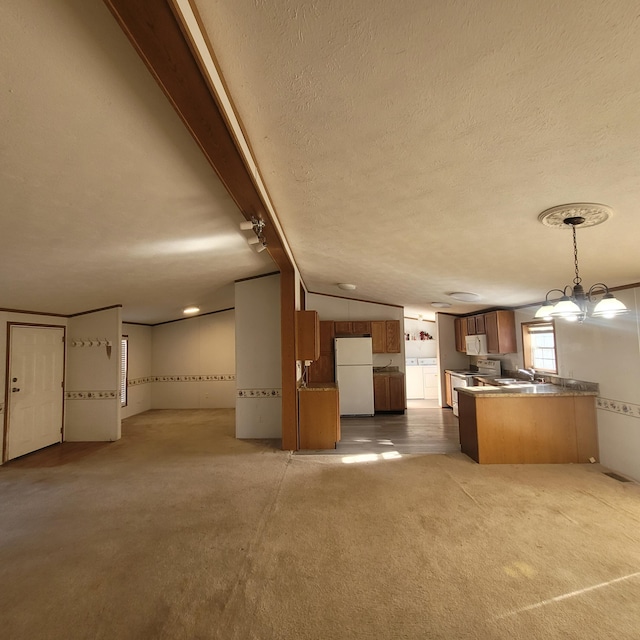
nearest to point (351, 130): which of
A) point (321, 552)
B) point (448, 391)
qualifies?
point (321, 552)

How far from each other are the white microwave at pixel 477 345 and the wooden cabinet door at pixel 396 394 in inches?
57.5

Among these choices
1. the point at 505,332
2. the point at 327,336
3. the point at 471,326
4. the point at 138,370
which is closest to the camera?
the point at 505,332

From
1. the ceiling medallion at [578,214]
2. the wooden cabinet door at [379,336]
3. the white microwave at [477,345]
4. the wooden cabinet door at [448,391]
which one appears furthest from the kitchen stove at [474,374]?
the ceiling medallion at [578,214]

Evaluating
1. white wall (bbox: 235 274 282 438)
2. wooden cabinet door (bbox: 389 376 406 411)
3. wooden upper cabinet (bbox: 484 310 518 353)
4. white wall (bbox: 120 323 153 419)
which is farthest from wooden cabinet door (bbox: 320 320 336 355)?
white wall (bbox: 120 323 153 419)

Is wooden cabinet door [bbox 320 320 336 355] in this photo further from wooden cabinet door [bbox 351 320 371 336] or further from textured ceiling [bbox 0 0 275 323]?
textured ceiling [bbox 0 0 275 323]

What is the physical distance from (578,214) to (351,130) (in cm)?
157

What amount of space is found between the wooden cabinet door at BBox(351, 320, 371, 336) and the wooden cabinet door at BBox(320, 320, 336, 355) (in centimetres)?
44

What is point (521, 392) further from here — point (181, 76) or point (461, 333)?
point (181, 76)

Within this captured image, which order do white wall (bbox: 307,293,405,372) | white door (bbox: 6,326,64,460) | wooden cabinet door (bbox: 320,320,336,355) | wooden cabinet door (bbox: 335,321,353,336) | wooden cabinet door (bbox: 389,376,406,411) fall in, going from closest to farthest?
white door (bbox: 6,326,64,460) → wooden cabinet door (bbox: 389,376,406,411) → wooden cabinet door (bbox: 320,320,336,355) → wooden cabinet door (bbox: 335,321,353,336) → white wall (bbox: 307,293,405,372)

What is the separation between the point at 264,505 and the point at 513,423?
2995 mm

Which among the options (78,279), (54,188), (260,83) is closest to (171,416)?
(78,279)

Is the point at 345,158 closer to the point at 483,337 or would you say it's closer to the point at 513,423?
the point at 513,423

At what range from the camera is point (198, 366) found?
8.14 m

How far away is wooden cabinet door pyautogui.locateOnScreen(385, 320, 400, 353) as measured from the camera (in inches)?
287
